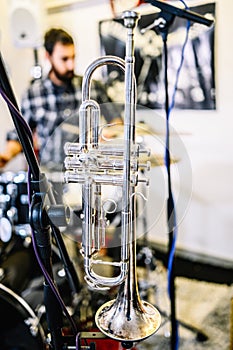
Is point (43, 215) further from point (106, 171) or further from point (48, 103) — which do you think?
point (48, 103)

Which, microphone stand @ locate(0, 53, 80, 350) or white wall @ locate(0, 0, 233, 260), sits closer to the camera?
microphone stand @ locate(0, 53, 80, 350)

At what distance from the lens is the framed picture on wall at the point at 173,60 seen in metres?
2.05

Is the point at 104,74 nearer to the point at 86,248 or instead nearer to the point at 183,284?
the point at 183,284

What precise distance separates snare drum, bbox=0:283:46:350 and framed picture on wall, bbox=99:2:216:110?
1.31m

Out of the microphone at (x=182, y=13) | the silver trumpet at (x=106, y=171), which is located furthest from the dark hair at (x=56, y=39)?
the silver trumpet at (x=106, y=171)

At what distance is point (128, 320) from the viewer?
826mm

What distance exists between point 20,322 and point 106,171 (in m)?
0.74

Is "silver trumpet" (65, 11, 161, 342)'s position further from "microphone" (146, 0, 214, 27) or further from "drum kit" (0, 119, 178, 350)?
"microphone" (146, 0, 214, 27)

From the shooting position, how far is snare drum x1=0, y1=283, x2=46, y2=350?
3.95 feet

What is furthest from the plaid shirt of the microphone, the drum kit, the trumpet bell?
the trumpet bell

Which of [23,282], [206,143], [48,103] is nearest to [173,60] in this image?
[206,143]

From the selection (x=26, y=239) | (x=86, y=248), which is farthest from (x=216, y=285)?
(x=86, y=248)

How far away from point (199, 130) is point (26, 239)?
3.74 feet

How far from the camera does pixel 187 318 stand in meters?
1.74
